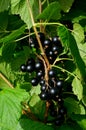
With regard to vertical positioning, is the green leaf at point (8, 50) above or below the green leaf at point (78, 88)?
above

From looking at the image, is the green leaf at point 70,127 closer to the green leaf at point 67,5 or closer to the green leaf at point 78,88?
the green leaf at point 78,88

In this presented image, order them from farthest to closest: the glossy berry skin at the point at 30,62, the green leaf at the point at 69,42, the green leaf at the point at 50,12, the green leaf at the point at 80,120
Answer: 1. the green leaf at the point at 80,120
2. the glossy berry skin at the point at 30,62
3. the green leaf at the point at 50,12
4. the green leaf at the point at 69,42

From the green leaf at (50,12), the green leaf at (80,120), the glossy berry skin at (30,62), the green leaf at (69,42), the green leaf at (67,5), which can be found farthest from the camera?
the green leaf at (67,5)

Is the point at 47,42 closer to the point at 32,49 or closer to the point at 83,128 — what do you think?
the point at 32,49

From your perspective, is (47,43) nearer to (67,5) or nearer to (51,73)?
(51,73)

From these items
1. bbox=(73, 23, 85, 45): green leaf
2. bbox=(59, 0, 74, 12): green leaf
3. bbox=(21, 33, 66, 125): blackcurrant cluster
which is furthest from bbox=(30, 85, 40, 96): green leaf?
bbox=(59, 0, 74, 12): green leaf

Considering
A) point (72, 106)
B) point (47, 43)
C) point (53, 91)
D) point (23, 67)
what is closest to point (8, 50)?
point (23, 67)

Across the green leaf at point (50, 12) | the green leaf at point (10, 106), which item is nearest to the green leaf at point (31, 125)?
the green leaf at point (10, 106)
